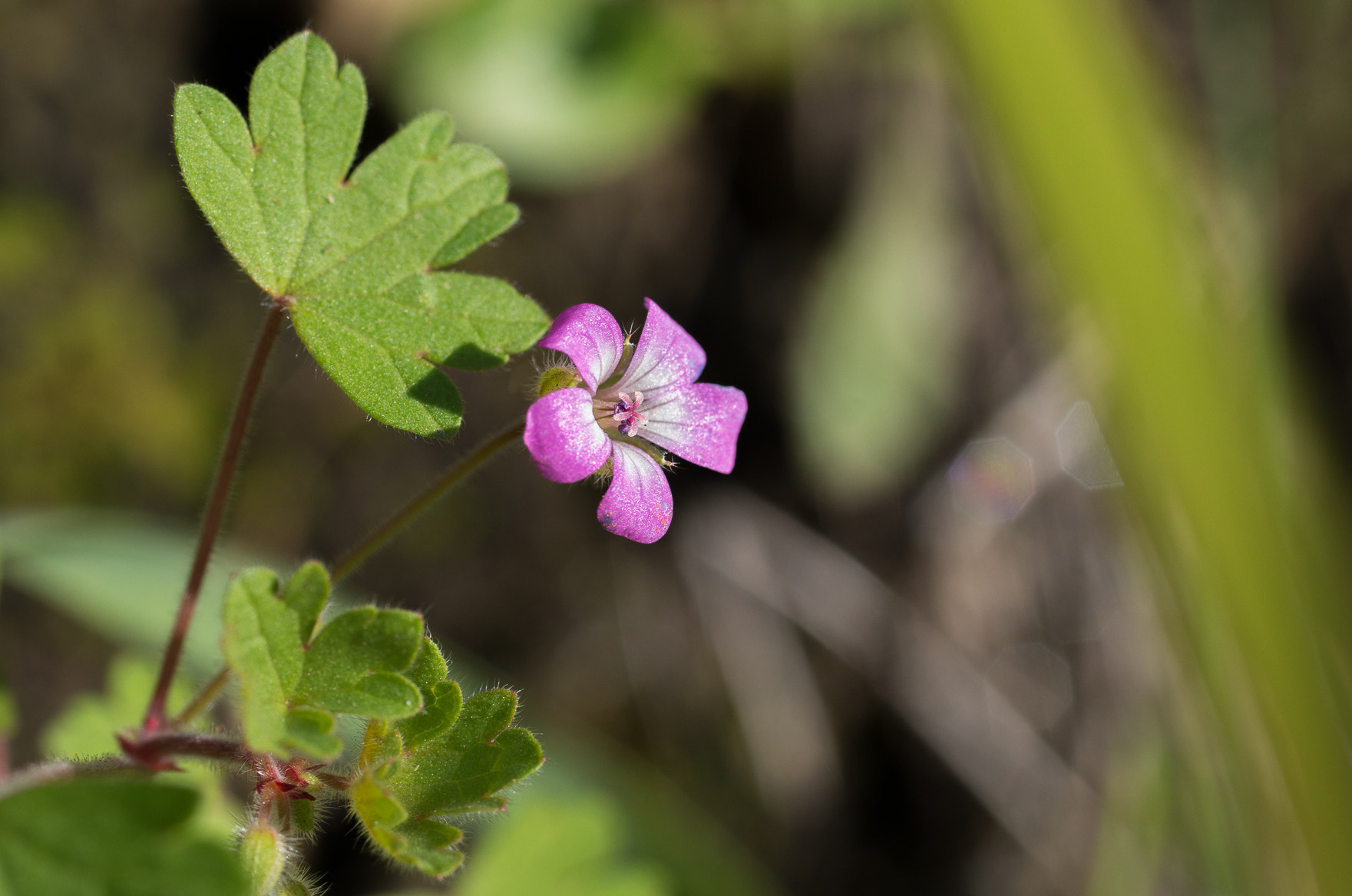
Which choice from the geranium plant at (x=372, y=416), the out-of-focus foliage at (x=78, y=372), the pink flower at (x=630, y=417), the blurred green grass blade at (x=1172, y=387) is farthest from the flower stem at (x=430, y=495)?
the out-of-focus foliage at (x=78, y=372)

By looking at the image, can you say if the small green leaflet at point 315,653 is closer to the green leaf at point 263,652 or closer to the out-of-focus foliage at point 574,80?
the green leaf at point 263,652

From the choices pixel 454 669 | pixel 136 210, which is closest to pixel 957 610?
pixel 454 669

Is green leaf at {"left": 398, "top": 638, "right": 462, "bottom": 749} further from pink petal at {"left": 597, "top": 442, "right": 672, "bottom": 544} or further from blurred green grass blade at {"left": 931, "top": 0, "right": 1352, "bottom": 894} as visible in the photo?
blurred green grass blade at {"left": 931, "top": 0, "right": 1352, "bottom": 894}

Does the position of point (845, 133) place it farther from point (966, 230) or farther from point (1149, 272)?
point (1149, 272)

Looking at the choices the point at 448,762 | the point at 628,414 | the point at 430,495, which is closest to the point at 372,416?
the point at 430,495

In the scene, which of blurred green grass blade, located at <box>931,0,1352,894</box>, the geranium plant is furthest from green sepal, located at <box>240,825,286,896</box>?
blurred green grass blade, located at <box>931,0,1352,894</box>

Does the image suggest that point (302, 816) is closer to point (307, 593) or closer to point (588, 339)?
point (307, 593)
